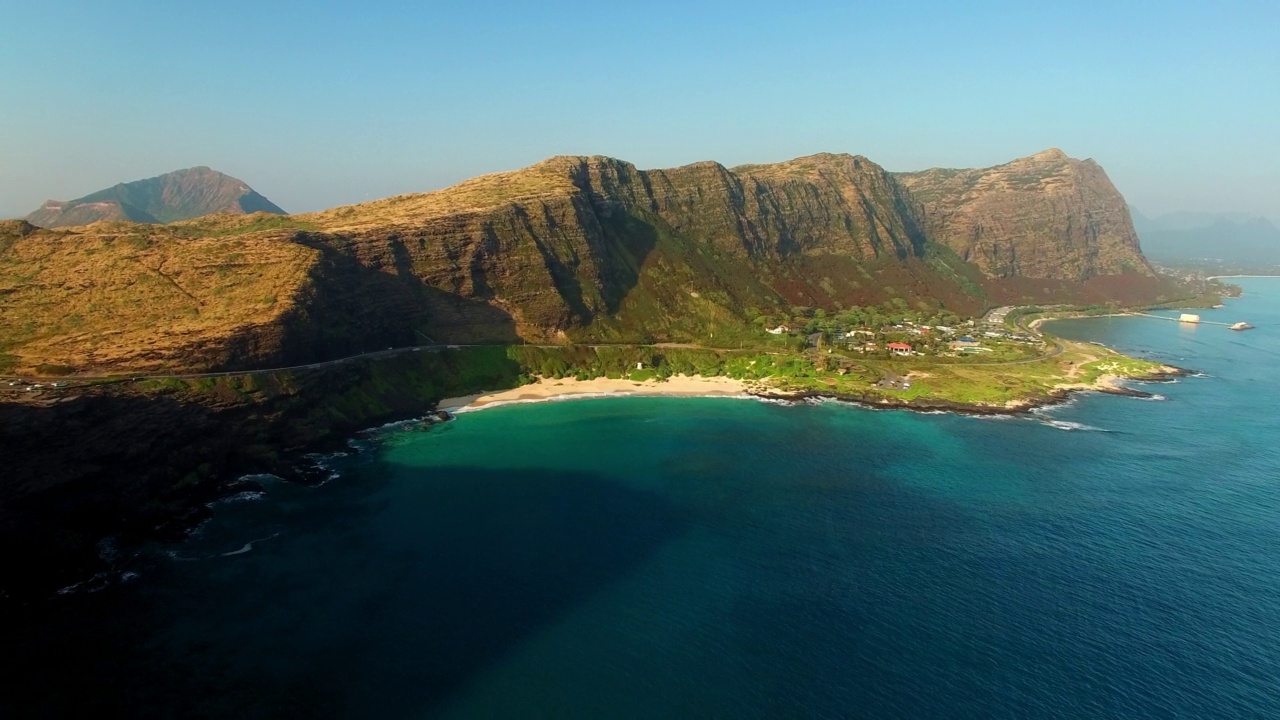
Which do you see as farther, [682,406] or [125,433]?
[682,406]

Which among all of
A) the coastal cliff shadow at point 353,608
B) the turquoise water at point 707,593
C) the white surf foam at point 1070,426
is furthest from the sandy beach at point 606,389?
the white surf foam at point 1070,426

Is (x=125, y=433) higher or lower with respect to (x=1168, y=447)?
higher

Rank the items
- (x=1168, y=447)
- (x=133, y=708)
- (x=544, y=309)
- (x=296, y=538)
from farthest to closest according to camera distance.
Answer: (x=544, y=309), (x=1168, y=447), (x=296, y=538), (x=133, y=708)

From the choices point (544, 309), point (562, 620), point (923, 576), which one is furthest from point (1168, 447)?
point (544, 309)

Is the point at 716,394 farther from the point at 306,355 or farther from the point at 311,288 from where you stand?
the point at 311,288

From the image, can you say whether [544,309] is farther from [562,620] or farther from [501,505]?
[562,620]

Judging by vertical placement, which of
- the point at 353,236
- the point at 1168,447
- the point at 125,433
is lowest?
the point at 1168,447

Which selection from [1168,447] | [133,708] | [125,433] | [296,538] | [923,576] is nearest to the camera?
[133,708]
